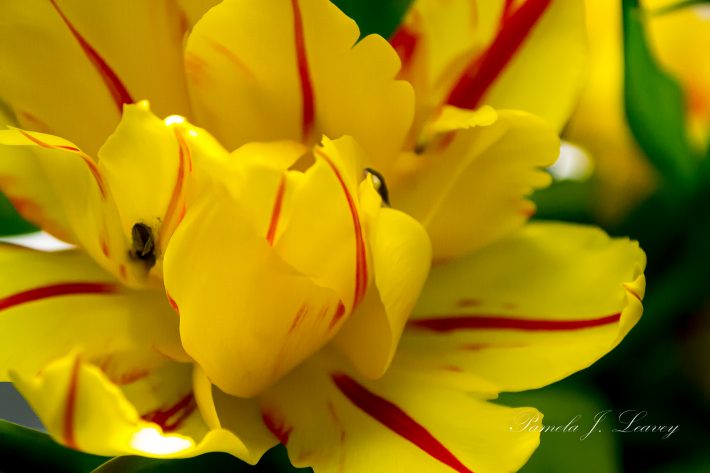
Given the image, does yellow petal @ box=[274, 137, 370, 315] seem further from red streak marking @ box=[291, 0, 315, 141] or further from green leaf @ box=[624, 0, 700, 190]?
green leaf @ box=[624, 0, 700, 190]

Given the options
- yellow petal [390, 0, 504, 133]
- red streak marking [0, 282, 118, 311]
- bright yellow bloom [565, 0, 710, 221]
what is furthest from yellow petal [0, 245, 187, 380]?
bright yellow bloom [565, 0, 710, 221]

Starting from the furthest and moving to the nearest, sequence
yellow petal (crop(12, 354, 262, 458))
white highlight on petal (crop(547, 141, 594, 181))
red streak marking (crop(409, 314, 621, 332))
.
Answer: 1. white highlight on petal (crop(547, 141, 594, 181))
2. red streak marking (crop(409, 314, 621, 332))
3. yellow petal (crop(12, 354, 262, 458))

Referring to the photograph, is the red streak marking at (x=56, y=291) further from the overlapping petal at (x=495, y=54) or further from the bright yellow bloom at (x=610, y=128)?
the bright yellow bloom at (x=610, y=128)

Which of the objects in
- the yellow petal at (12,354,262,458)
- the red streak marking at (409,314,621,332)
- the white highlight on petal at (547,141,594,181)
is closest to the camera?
the yellow petal at (12,354,262,458)

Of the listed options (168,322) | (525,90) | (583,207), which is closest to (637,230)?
(583,207)

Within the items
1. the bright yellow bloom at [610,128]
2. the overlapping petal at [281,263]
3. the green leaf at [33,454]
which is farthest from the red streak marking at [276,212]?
the bright yellow bloom at [610,128]

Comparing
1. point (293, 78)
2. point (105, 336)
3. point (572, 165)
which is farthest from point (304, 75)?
point (572, 165)

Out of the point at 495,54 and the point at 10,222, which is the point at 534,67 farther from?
the point at 10,222

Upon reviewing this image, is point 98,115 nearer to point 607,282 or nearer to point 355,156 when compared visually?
point 355,156
